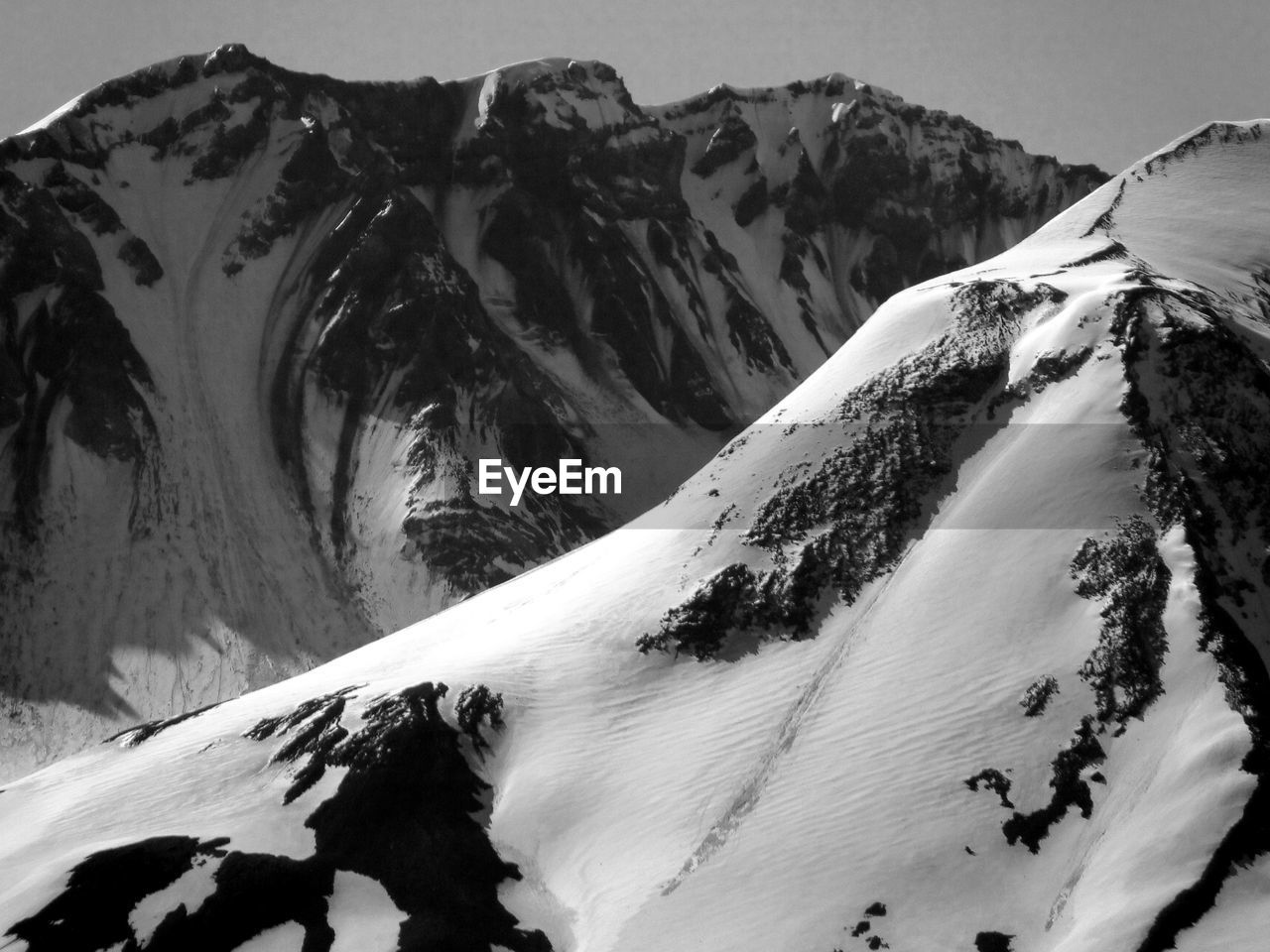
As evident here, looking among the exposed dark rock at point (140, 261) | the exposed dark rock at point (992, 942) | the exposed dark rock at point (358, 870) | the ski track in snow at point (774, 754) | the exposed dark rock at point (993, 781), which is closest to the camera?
the exposed dark rock at point (992, 942)

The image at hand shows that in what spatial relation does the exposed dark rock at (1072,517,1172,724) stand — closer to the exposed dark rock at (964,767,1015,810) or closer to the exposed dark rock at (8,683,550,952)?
the exposed dark rock at (964,767,1015,810)

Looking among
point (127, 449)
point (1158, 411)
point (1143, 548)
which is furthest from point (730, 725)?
point (127, 449)

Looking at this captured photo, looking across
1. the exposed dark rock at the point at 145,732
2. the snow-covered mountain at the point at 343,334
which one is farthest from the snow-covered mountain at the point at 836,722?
the snow-covered mountain at the point at 343,334

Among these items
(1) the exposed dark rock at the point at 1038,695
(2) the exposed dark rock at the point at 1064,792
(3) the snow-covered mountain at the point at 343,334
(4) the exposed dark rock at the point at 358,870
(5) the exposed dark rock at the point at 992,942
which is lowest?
(5) the exposed dark rock at the point at 992,942

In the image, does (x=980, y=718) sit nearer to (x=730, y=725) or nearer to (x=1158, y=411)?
(x=730, y=725)

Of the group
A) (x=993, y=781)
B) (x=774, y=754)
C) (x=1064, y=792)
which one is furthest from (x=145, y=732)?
(x=1064, y=792)

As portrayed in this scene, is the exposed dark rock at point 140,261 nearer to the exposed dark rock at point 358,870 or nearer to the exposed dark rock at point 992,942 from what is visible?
the exposed dark rock at point 358,870
